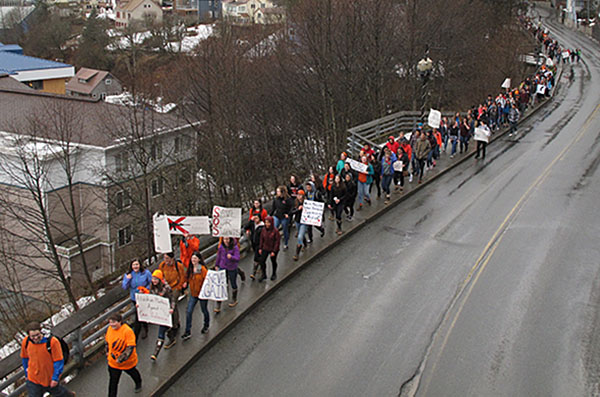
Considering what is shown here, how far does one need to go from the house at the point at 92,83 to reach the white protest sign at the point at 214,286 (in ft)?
253

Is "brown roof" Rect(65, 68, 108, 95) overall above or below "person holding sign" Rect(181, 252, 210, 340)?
below

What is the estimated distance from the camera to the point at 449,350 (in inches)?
457

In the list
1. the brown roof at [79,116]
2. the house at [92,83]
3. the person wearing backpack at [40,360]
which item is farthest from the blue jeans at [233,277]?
the house at [92,83]

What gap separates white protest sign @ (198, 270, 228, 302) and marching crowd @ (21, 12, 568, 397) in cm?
14

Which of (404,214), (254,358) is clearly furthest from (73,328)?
(404,214)

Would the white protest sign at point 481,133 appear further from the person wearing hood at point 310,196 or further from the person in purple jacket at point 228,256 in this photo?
the person in purple jacket at point 228,256

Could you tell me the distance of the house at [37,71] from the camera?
249 ft

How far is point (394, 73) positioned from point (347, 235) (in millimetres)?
28973

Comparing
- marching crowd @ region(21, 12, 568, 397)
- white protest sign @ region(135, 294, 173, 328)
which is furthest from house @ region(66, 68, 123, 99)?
white protest sign @ region(135, 294, 173, 328)

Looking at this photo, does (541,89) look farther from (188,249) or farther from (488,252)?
(188,249)

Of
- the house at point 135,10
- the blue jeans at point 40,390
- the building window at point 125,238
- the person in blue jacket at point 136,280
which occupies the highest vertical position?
the house at point 135,10

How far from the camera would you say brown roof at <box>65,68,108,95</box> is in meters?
85.1

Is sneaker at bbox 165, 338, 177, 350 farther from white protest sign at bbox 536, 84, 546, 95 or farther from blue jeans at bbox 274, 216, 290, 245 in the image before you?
white protest sign at bbox 536, 84, 546, 95

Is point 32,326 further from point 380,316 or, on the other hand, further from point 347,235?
point 347,235
